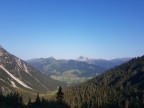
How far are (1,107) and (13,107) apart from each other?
917 inches

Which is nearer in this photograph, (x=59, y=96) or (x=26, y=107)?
(x=59, y=96)

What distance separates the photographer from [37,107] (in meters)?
198

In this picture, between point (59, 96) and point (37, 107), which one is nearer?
point (59, 96)

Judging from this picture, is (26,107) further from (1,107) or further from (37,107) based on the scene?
(1,107)

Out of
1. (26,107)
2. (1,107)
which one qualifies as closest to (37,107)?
(26,107)

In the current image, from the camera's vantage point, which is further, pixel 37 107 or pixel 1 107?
pixel 37 107

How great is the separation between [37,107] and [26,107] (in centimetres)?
658

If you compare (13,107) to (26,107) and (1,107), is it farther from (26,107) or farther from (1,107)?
(1,107)

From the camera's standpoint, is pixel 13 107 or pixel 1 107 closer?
pixel 1 107

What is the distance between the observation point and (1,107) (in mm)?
176625

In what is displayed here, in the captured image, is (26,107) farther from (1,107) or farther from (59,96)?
(59,96)

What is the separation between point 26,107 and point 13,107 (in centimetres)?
839

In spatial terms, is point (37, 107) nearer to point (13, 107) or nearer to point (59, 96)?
point (13, 107)

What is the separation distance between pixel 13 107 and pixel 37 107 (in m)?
14.8
